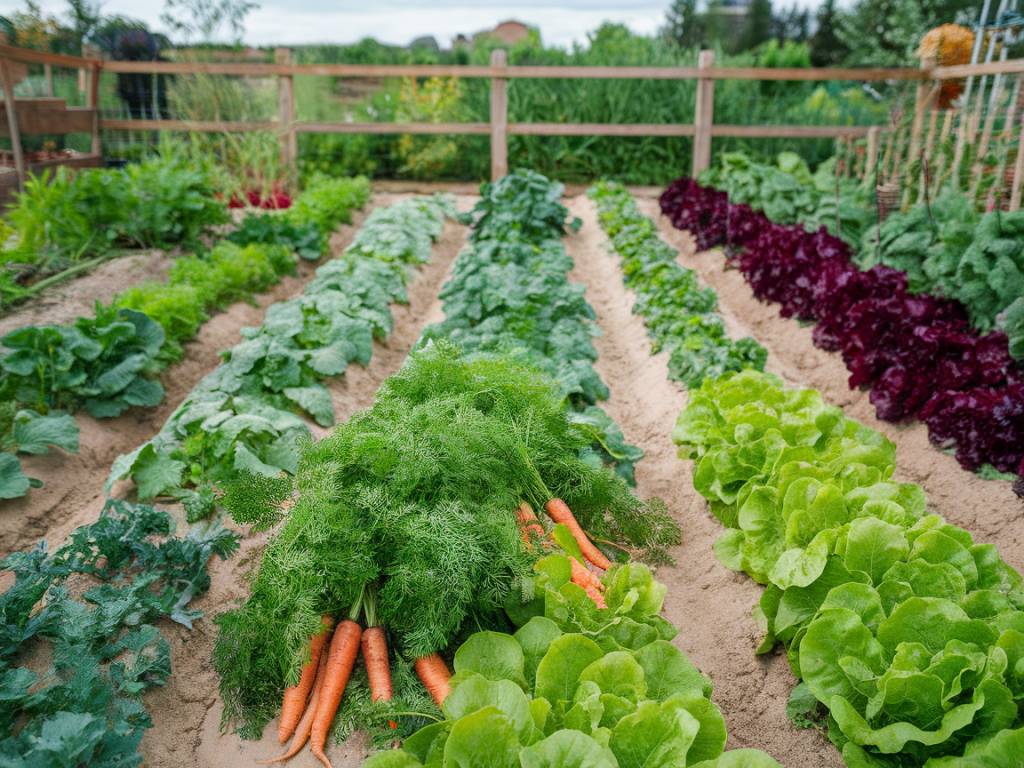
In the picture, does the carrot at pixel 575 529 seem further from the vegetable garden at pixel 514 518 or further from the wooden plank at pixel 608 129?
the wooden plank at pixel 608 129

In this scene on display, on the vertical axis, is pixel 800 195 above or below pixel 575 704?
above

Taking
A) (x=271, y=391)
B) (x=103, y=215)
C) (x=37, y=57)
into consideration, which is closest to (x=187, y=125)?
(x=37, y=57)

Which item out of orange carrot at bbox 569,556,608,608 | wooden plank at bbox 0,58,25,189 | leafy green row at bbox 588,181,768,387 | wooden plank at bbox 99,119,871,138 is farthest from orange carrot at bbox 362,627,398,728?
wooden plank at bbox 99,119,871,138

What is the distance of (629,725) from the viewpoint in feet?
6.98

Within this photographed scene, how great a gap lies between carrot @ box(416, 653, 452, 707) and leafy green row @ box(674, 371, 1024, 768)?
3.77 feet

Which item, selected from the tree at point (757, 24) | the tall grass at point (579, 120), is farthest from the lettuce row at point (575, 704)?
the tree at point (757, 24)

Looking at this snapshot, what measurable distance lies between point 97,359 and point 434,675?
137 inches

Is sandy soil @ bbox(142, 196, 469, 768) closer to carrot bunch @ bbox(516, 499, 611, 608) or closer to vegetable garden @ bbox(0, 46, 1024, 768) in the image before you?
vegetable garden @ bbox(0, 46, 1024, 768)

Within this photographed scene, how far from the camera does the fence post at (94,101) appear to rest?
9.84 meters

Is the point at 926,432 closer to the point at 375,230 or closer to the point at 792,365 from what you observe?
the point at 792,365

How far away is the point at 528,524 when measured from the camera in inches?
127

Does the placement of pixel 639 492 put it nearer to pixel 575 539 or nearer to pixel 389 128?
pixel 575 539

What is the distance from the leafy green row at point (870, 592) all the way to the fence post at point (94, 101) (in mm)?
9124

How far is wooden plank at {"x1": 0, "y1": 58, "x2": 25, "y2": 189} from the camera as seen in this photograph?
7414 millimetres
